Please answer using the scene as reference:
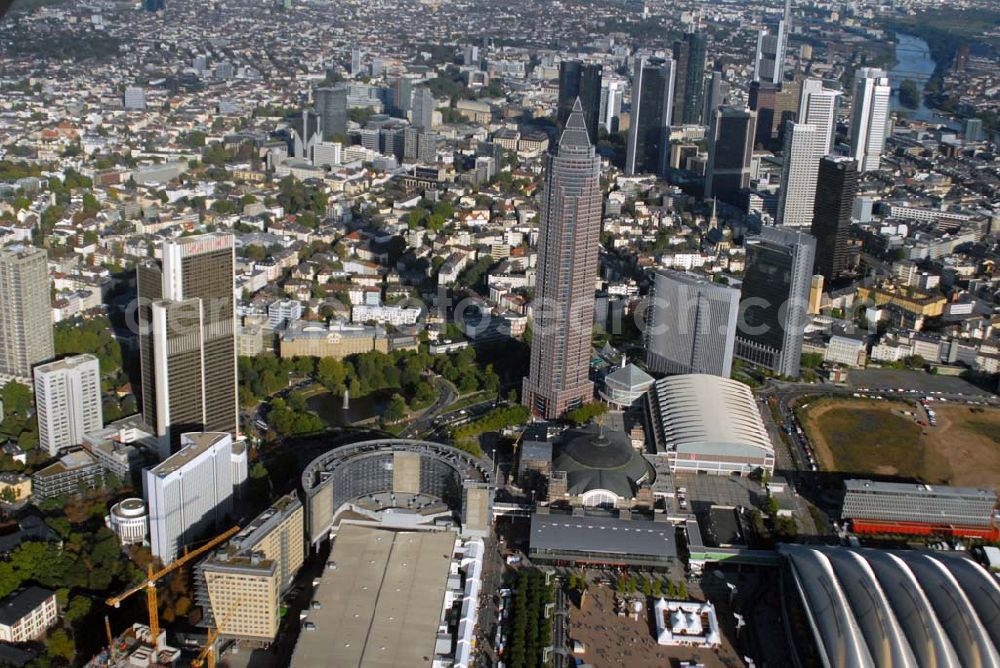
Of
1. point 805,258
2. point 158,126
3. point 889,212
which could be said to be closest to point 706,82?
point 889,212

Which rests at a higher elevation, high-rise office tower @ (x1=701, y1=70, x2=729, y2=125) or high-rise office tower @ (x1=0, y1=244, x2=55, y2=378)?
high-rise office tower @ (x1=701, y1=70, x2=729, y2=125)

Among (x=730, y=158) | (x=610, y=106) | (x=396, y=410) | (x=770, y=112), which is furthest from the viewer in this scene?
(x=610, y=106)

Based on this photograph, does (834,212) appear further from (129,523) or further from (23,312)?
(129,523)

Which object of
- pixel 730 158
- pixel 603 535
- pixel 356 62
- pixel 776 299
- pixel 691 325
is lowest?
pixel 603 535

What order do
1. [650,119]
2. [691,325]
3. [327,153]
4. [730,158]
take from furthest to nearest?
[650,119]
[327,153]
[730,158]
[691,325]

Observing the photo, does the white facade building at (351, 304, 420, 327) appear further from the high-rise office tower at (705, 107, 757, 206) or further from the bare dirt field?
the high-rise office tower at (705, 107, 757, 206)

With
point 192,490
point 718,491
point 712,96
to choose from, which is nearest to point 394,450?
point 192,490

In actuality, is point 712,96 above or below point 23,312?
above

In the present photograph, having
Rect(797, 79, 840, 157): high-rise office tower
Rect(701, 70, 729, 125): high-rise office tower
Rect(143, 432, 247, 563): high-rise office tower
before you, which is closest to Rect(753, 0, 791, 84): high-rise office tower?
Rect(701, 70, 729, 125): high-rise office tower
